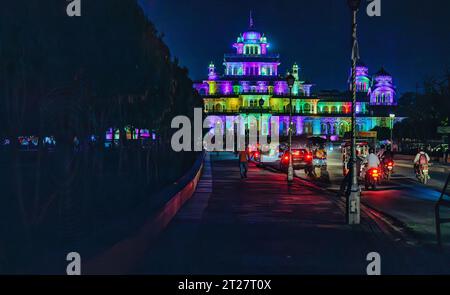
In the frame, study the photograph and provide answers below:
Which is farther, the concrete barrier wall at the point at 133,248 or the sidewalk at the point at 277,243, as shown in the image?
the sidewalk at the point at 277,243

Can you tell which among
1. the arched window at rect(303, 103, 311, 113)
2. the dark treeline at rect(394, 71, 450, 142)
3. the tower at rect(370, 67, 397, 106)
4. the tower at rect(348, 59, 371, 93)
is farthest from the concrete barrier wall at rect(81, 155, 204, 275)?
the tower at rect(348, 59, 371, 93)

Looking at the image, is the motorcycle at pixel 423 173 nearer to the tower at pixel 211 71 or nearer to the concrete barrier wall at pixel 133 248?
the concrete barrier wall at pixel 133 248

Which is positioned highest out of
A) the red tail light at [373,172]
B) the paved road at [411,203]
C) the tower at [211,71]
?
the tower at [211,71]

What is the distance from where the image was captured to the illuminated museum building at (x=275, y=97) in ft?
506

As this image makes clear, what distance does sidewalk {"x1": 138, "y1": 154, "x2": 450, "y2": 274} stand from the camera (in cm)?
1045

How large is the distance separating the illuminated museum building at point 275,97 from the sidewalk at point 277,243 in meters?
133

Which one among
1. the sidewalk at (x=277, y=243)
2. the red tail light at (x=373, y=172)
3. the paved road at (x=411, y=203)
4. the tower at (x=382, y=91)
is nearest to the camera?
the sidewalk at (x=277, y=243)

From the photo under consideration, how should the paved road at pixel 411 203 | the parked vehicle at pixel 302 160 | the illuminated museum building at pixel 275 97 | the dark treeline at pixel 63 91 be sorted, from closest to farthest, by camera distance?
the dark treeline at pixel 63 91
the paved road at pixel 411 203
the parked vehicle at pixel 302 160
the illuminated museum building at pixel 275 97

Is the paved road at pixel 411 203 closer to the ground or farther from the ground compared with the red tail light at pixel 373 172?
closer to the ground

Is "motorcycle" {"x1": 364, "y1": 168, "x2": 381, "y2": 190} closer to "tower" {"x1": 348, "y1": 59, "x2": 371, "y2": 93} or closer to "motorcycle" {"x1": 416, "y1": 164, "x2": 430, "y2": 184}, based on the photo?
"motorcycle" {"x1": 416, "y1": 164, "x2": 430, "y2": 184}

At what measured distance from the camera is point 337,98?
16325cm

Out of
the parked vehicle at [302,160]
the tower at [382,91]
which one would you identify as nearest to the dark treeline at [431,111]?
the parked vehicle at [302,160]
